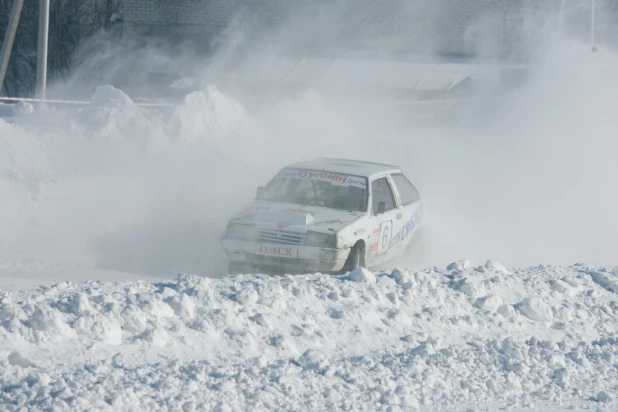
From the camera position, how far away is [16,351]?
6.20m

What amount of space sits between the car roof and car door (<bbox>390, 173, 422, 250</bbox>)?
16 cm

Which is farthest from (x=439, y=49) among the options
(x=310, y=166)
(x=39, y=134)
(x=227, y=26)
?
(x=310, y=166)

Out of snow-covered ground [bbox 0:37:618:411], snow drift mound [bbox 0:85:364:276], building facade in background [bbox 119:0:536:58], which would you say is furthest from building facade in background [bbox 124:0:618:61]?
snow drift mound [bbox 0:85:364:276]

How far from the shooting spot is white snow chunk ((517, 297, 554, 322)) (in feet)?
27.7

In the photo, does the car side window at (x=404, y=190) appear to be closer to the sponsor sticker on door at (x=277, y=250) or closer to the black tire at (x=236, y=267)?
the sponsor sticker on door at (x=277, y=250)

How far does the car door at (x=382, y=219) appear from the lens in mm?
11453

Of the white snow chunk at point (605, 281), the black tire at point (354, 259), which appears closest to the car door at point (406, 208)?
the black tire at point (354, 259)

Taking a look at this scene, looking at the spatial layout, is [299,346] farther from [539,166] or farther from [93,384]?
[539,166]

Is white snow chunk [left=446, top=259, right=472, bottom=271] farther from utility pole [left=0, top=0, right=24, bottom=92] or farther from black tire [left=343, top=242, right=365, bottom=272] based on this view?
utility pole [left=0, top=0, right=24, bottom=92]

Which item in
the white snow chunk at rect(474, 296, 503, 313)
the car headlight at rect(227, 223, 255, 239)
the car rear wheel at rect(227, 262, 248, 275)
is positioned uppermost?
the car headlight at rect(227, 223, 255, 239)

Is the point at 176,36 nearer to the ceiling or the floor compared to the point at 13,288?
nearer to the ceiling

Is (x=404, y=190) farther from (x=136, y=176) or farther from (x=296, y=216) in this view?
(x=136, y=176)

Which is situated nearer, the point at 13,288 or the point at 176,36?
the point at 13,288

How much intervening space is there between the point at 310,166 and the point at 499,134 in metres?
12.4
